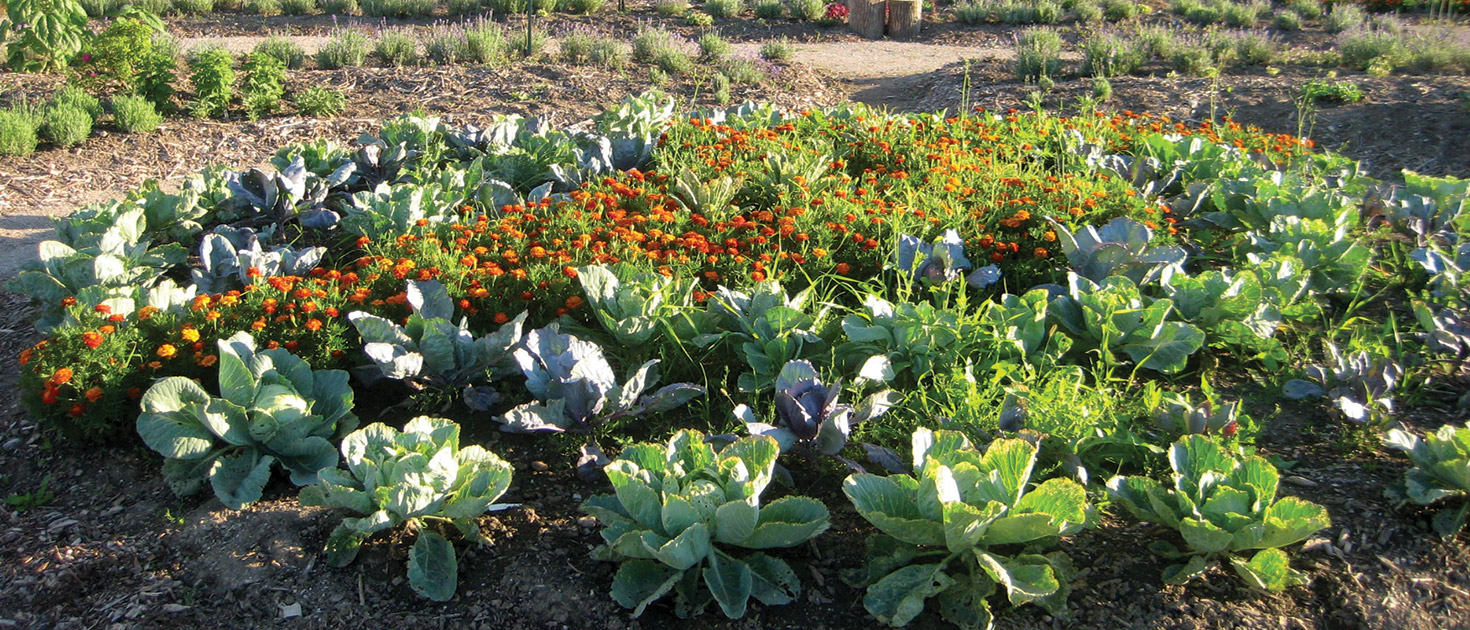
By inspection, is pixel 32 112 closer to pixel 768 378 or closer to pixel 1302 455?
pixel 768 378

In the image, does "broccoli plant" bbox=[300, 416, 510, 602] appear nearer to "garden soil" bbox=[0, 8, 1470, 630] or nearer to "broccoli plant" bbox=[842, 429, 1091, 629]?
"garden soil" bbox=[0, 8, 1470, 630]

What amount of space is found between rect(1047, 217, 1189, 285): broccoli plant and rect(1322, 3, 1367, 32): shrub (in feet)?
33.3

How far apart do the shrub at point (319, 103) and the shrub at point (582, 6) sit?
5879 mm

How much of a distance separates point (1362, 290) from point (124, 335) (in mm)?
4677

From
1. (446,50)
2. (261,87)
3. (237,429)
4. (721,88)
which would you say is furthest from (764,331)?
(446,50)

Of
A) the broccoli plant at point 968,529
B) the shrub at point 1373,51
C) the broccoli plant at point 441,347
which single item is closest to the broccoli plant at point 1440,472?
the broccoli plant at point 968,529

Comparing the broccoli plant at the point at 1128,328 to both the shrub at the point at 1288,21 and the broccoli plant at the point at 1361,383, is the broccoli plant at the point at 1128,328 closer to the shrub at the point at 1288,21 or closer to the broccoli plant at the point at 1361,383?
the broccoli plant at the point at 1361,383

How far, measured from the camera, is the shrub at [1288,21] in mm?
12273

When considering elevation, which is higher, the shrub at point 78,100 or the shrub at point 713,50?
the shrub at point 713,50

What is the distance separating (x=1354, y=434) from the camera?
10.2ft

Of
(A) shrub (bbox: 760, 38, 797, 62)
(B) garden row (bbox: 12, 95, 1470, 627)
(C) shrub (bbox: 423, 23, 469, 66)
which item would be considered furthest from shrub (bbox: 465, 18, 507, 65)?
(B) garden row (bbox: 12, 95, 1470, 627)

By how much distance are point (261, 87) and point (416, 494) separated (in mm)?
5506

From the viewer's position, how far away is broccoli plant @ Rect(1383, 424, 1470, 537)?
2662mm

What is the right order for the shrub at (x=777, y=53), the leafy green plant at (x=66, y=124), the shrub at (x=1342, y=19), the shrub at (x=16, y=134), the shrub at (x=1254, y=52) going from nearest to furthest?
the shrub at (x=16, y=134) → the leafy green plant at (x=66, y=124) → the shrub at (x=1254, y=52) → the shrub at (x=777, y=53) → the shrub at (x=1342, y=19)
